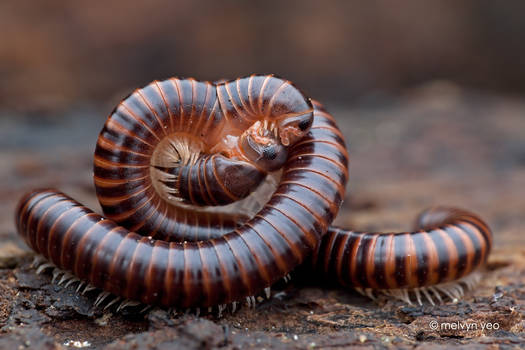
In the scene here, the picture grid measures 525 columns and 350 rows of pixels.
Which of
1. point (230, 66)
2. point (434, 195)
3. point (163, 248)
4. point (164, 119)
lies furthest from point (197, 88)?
point (230, 66)

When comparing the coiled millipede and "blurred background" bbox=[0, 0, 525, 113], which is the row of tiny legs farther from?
"blurred background" bbox=[0, 0, 525, 113]

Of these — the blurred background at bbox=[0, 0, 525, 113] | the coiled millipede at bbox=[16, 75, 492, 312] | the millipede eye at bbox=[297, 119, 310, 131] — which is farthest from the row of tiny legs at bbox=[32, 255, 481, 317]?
the blurred background at bbox=[0, 0, 525, 113]

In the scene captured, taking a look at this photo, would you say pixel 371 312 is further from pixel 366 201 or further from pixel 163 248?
pixel 366 201

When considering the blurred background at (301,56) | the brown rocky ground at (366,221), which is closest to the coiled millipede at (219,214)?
the brown rocky ground at (366,221)

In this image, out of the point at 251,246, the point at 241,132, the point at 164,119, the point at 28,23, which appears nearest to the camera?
the point at 251,246

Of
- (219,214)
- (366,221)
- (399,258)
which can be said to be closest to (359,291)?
(399,258)

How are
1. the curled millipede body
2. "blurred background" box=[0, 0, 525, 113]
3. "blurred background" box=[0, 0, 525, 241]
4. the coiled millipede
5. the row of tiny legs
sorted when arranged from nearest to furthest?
1. the coiled millipede
2. the row of tiny legs
3. the curled millipede body
4. "blurred background" box=[0, 0, 525, 241]
5. "blurred background" box=[0, 0, 525, 113]
